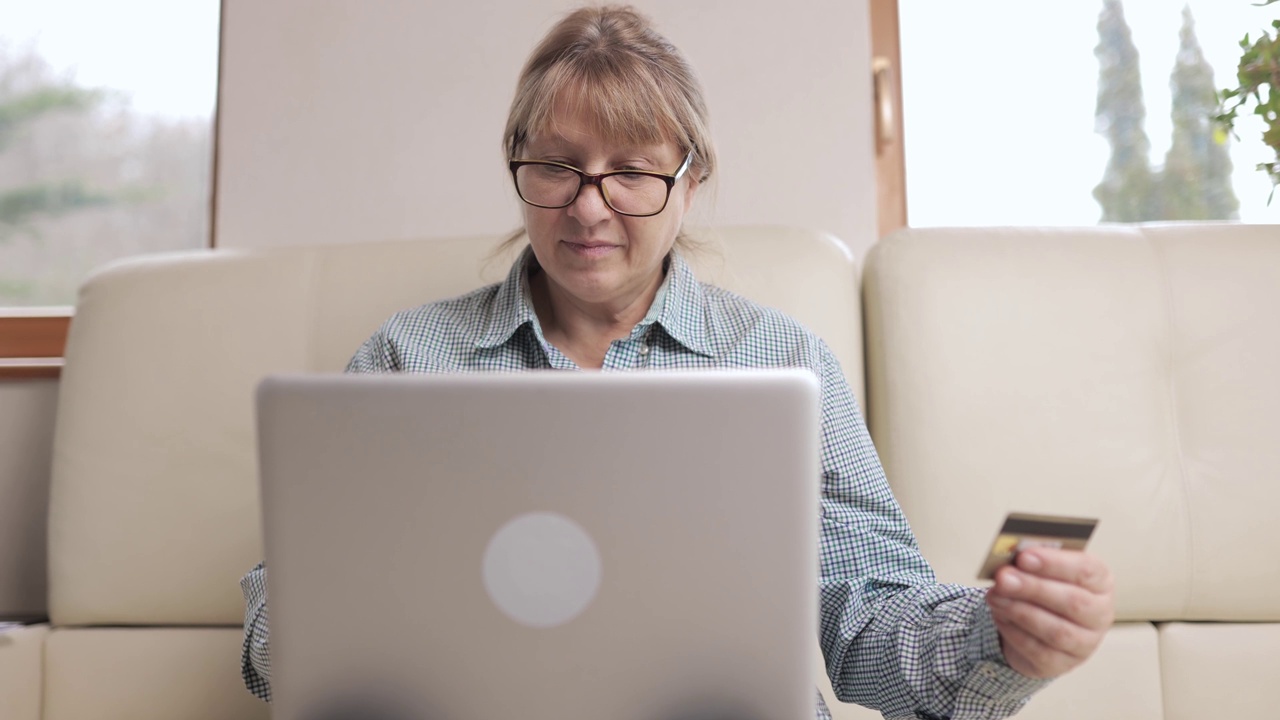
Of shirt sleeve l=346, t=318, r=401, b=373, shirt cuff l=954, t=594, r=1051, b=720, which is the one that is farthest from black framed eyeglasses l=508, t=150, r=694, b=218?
shirt cuff l=954, t=594, r=1051, b=720

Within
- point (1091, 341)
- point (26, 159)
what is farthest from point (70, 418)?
point (1091, 341)

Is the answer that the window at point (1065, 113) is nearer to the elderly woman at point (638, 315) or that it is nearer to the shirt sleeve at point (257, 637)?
the elderly woman at point (638, 315)

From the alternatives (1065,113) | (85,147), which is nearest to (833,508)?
(1065,113)

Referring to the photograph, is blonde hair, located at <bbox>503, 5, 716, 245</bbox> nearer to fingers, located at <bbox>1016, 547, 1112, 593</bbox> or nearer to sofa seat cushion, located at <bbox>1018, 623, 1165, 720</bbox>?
fingers, located at <bbox>1016, 547, 1112, 593</bbox>

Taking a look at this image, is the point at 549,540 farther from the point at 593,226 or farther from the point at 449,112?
the point at 449,112

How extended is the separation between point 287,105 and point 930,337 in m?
1.17

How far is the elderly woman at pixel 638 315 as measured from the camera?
1.05 metres

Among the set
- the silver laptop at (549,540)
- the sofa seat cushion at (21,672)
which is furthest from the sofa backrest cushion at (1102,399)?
the sofa seat cushion at (21,672)

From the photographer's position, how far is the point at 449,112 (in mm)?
1821

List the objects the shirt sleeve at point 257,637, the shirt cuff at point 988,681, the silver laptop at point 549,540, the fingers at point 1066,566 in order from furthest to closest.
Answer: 1. the shirt sleeve at point 257,637
2. the shirt cuff at point 988,681
3. the fingers at point 1066,566
4. the silver laptop at point 549,540

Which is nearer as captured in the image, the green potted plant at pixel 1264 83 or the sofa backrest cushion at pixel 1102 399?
the sofa backrest cushion at pixel 1102 399

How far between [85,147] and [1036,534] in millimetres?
1874

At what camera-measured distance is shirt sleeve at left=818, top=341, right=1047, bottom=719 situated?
36.0 inches

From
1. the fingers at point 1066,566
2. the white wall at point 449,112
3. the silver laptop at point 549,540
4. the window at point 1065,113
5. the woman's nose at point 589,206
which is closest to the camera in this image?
the silver laptop at point 549,540
